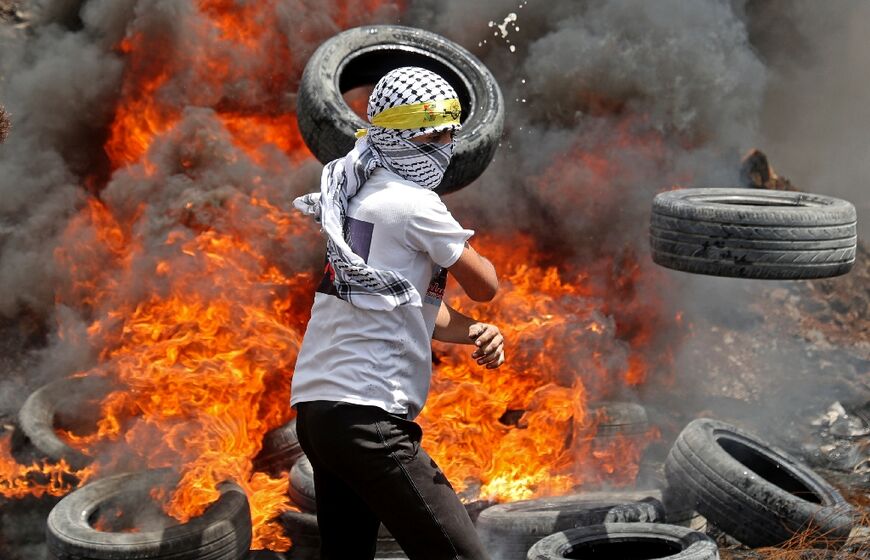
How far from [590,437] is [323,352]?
468cm

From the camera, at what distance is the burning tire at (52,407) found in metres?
7.29

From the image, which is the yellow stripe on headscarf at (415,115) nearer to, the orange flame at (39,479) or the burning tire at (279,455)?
the burning tire at (279,455)

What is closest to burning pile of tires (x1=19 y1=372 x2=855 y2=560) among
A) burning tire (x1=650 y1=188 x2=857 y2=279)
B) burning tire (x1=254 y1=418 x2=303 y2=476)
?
burning tire (x1=254 y1=418 x2=303 y2=476)

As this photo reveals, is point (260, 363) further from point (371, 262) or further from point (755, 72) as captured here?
point (755, 72)

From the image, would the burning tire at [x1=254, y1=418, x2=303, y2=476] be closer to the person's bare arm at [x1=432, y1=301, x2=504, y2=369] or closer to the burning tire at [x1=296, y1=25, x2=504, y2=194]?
the burning tire at [x1=296, y1=25, x2=504, y2=194]

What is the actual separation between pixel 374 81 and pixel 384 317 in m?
5.69

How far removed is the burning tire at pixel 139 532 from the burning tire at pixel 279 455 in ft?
3.98

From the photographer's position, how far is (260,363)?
304 inches

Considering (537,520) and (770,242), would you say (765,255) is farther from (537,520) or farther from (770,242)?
(537,520)

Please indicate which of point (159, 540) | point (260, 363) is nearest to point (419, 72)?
point (159, 540)

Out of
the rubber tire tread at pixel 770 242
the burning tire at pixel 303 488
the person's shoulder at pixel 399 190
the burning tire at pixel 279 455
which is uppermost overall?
the person's shoulder at pixel 399 190

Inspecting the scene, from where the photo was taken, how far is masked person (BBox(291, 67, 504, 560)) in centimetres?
307

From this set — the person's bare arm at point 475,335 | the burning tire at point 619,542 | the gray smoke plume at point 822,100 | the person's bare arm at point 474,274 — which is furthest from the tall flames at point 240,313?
the gray smoke plume at point 822,100

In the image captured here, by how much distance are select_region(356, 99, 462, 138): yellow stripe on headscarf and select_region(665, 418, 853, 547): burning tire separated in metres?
3.55
